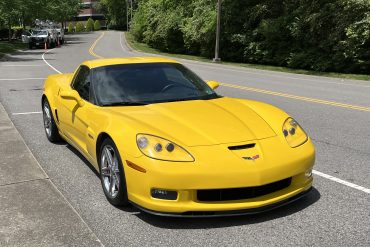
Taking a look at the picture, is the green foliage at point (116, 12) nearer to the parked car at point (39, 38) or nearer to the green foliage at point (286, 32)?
the parked car at point (39, 38)

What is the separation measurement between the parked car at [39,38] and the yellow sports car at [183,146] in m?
39.3

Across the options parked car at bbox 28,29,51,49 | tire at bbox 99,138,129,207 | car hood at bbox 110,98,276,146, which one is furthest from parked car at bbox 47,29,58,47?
tire at bbox 99,138,129,207

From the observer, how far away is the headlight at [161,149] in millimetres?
3797

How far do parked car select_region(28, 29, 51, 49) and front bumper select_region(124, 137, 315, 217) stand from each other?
40.8m

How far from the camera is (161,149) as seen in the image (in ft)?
12.7

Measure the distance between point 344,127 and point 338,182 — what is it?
10.8ft

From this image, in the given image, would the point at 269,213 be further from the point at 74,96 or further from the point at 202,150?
the point at 74,96

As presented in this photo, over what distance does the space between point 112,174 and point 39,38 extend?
135 ft

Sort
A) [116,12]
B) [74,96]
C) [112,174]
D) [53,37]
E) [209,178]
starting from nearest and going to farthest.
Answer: [209,178], [112,174], [74,96], [53,37], [116,12]

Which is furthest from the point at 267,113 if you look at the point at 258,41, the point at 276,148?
the point at 258,41

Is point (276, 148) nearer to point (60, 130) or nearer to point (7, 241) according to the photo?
point (7, 241)

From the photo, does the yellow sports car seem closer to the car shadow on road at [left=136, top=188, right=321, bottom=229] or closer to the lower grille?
the lower grille

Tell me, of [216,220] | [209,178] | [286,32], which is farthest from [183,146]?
[286,32]

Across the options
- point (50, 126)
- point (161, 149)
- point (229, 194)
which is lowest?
point (50, 126)
